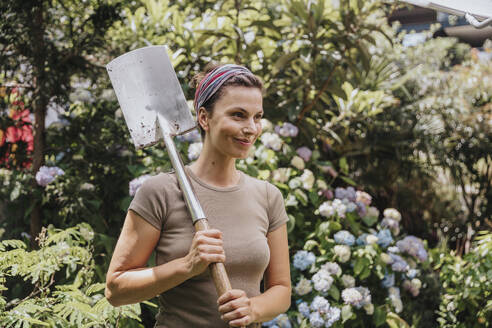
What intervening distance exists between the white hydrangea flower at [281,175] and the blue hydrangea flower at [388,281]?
2.75ft

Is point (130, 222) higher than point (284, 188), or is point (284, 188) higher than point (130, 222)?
point (130, 222)

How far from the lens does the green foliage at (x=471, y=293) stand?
2.97m

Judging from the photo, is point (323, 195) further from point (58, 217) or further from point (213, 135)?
point (213, 135)

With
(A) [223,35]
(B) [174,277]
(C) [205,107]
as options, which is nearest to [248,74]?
(C) [205,107]

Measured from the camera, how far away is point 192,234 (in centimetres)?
132

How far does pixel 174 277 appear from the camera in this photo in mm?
1225

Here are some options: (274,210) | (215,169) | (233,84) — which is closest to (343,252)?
(274,210)

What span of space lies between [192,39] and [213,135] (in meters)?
2.24

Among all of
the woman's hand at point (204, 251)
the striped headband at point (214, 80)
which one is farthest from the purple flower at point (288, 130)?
the woman's hand at point (204, 251)

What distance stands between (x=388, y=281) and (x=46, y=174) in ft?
6.78

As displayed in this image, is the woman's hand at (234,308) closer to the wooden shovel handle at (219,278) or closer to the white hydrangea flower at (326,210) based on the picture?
the wooden shovel handle at (219,278)

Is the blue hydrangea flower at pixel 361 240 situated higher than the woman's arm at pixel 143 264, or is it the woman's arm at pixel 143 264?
the woman's arm at pixel 143 264

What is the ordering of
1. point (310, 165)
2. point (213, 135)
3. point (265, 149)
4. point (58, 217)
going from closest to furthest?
point (213, 135)
point (58, 217)
point (265, 149)
point (310, 165)

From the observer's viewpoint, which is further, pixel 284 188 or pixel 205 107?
pixel 284 188
